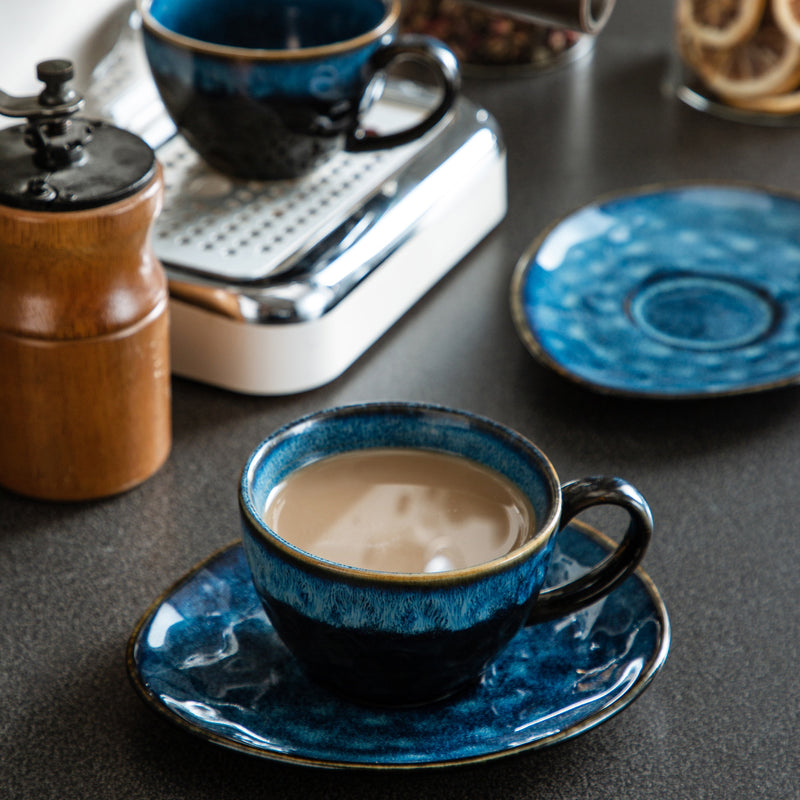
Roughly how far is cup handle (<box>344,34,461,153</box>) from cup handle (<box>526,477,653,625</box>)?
32cm

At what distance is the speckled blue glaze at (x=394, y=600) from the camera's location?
15.5 inches

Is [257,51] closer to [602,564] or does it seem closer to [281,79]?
[281,79]

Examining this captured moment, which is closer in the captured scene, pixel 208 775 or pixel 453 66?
pixel 208 775

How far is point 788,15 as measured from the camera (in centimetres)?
88

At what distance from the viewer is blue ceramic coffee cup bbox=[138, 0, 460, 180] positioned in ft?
2.14

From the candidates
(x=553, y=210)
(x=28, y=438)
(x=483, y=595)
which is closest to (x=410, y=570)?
(x=483, y=595)

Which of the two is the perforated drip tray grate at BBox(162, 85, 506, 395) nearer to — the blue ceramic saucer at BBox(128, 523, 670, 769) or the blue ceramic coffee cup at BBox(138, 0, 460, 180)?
the blue ceramic coffee cup at BBox(138, 0, 460, 180)

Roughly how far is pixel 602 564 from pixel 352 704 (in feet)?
0.34

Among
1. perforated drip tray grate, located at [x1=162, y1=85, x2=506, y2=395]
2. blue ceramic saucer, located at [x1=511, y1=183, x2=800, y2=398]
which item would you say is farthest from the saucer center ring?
perforated drip tray grate, located at [x1=162, y1=85, x2=506, y2=395]

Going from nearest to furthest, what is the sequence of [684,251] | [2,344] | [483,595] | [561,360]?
[483,595]
[2,344]
[561,360]
[684,251]

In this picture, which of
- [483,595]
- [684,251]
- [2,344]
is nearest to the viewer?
[483,595]

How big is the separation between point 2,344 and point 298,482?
6.1 inches

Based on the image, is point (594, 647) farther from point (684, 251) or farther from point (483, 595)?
point (684, 251)

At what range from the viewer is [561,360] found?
25.7 inches
